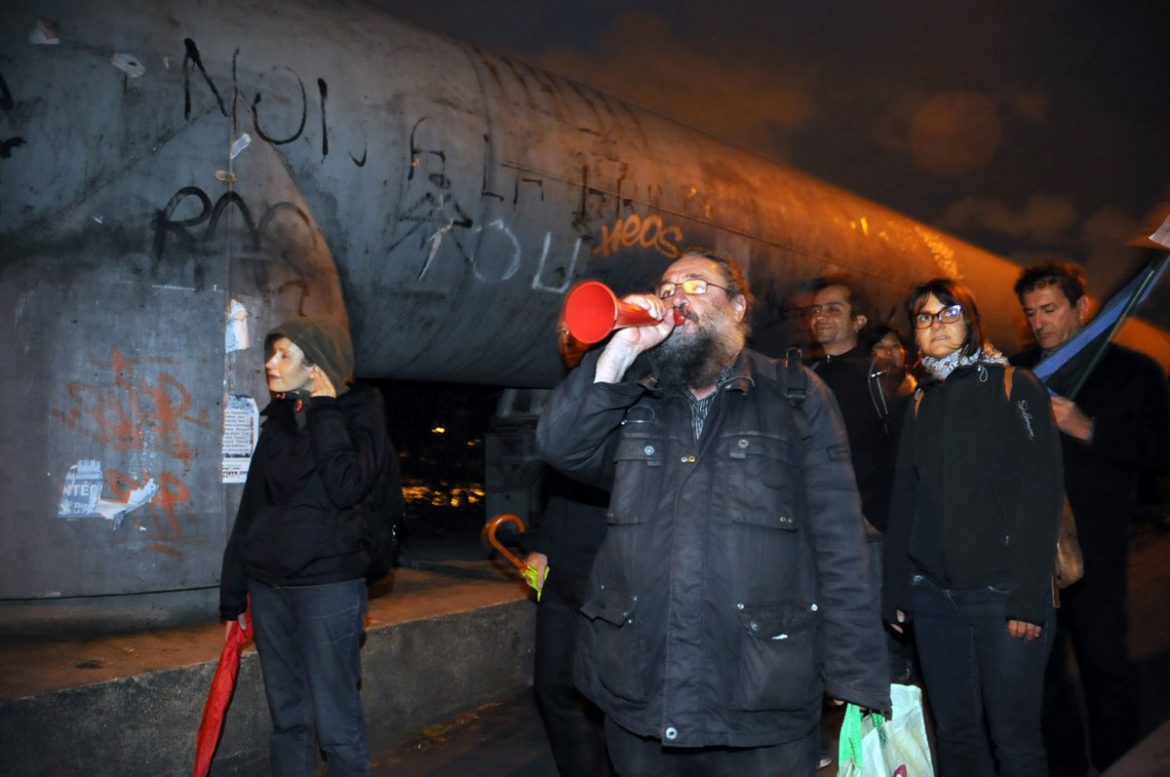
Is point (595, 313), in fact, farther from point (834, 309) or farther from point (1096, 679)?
point (1096, 679)

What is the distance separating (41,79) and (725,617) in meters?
3.43

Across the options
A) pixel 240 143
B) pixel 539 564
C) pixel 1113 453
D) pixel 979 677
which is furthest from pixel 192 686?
pixel 1113 453

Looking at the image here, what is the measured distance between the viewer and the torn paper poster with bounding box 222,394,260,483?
402 cm

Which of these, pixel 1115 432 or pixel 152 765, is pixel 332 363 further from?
pixel 1115 432

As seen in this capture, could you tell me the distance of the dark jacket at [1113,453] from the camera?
3.63m

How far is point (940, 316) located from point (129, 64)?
3370 mm

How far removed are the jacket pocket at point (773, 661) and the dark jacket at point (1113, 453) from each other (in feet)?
6.56

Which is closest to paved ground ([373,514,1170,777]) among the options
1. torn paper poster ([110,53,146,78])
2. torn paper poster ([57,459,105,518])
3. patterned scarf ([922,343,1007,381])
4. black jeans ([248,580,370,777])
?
black jeans ([248,580,370,777])

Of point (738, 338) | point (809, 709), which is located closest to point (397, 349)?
point (738, 338)

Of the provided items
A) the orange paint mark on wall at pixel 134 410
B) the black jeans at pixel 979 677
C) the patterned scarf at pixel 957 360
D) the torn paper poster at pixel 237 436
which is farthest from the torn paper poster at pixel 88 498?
the patterned scarf at pixel 957 360

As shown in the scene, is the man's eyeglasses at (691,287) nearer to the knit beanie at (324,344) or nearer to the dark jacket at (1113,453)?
the knit beanie at (324,344)

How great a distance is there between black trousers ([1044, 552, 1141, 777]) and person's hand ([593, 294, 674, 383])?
236 centimetres

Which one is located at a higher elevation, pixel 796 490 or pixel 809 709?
pixel 796 490

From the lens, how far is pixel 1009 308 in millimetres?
9781
